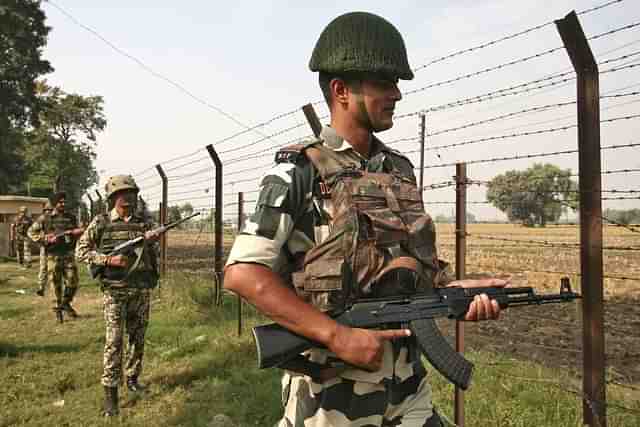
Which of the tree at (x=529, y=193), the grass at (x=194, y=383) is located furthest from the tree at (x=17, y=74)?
the tree at (x=529, y=193)

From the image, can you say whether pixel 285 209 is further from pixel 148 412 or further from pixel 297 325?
pixel 148 412

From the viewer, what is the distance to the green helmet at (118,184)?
14.8 ft

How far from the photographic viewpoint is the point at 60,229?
775 centimetres

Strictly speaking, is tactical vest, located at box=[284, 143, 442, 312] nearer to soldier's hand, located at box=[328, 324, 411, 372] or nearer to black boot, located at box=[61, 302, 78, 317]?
soldier's hand, located at box=[328, 324, 411, 372]

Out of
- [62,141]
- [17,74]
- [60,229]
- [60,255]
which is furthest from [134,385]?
[62,141]

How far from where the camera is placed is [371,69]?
154 cm

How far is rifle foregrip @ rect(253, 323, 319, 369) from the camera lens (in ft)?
4.61

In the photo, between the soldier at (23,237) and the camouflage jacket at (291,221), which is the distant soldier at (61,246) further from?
the camouflage jacket at (291,221)

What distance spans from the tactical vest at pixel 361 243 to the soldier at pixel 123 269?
3325mm

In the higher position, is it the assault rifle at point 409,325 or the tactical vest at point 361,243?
the tactical vest at point 361,243

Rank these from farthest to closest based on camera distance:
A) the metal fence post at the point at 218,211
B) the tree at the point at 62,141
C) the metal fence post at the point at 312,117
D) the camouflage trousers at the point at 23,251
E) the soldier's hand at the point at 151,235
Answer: the tree at the point at 62,141 < the camouflage trousers at the point at 23,251 < the metal fence post at the point at 218,211 < the soldier's hand at the point at 151,235 < the metal fence post at the point at 312,117

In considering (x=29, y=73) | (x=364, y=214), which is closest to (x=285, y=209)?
(x=364, y=214)

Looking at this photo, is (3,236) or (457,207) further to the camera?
(3,236)

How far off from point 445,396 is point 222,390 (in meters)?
1.84
